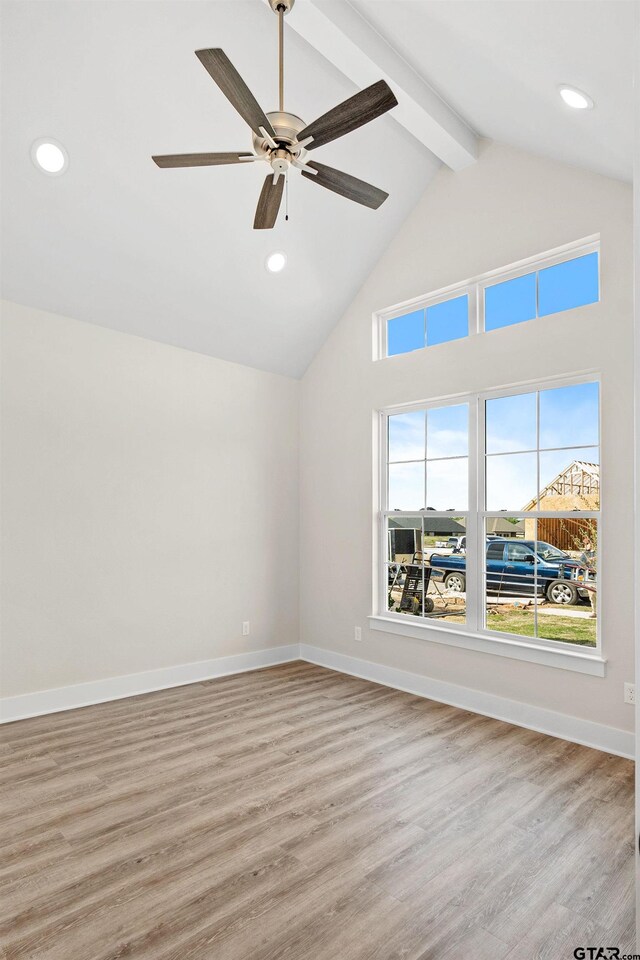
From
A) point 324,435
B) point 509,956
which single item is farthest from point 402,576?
point 509,956

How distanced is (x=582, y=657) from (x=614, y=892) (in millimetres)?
1503

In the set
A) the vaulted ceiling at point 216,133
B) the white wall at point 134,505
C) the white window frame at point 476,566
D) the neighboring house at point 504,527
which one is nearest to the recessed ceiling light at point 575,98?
the vaulted ceiling at point 216,133

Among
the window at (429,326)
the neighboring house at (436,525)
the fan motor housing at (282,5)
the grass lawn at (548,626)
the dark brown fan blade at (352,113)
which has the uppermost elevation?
the fan motor housing at (282,5)

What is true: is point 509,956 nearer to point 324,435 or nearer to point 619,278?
point 619,278

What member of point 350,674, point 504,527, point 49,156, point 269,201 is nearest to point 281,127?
point 269,201

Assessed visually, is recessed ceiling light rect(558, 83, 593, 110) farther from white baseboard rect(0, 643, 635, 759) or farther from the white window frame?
white baseboard rect(0, 643, 635, 759)

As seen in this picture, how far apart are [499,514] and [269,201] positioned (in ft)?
8.38

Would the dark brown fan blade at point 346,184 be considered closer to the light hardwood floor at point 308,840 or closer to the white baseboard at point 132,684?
the light hardwood floor at point 308,840

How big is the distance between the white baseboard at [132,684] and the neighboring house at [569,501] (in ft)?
8.89

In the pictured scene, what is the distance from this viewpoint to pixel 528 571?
12.6ft

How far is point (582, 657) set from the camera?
3428 mm

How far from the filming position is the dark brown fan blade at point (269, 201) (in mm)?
2691

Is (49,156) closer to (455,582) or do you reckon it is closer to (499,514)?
(499,514)

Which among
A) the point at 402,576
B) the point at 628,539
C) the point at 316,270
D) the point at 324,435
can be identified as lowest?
the point at 402,576
